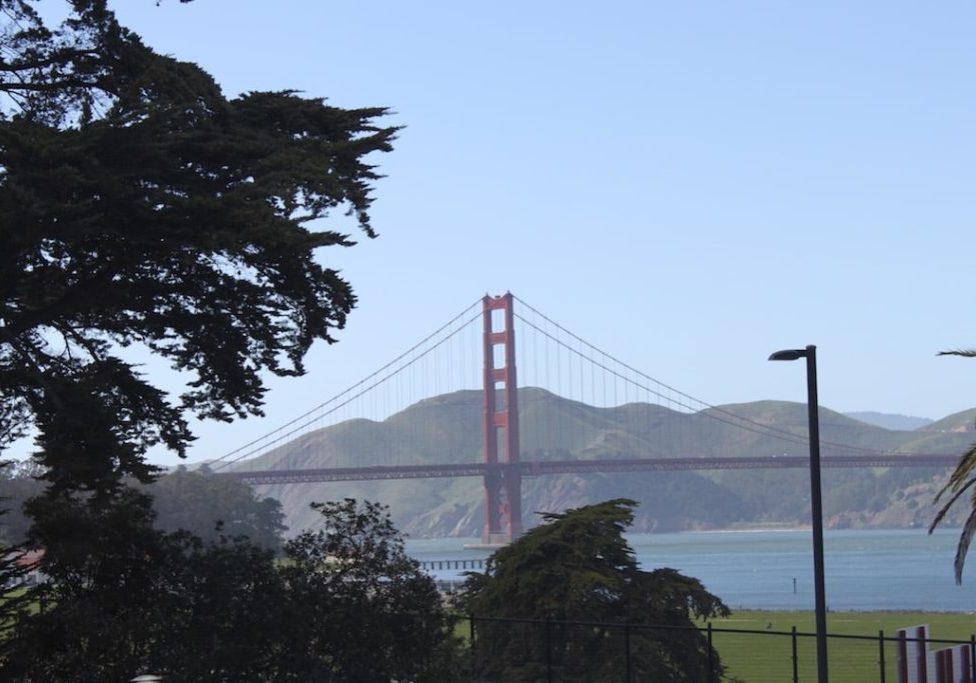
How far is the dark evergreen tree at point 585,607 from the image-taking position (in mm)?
30141

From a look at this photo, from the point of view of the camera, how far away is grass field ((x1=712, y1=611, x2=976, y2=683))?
4812 centimetres

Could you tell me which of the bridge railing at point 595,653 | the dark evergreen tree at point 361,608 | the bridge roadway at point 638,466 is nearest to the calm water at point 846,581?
the bridge roadway at point 638,466

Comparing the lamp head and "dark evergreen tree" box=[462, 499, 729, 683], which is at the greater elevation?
the lamp head

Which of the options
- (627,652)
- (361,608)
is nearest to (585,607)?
(627,652)

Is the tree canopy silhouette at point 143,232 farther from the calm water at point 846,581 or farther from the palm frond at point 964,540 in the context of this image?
the calm water at point 846,581

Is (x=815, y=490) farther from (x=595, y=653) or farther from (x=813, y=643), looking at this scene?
(x=813, y=643)

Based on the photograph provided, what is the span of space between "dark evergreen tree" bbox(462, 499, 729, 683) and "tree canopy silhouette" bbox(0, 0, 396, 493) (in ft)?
30.9

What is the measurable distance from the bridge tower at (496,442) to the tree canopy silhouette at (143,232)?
11812cm

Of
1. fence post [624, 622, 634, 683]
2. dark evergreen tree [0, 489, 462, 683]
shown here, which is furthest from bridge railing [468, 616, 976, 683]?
dark evergreen tree [0, 489, 462, 683]

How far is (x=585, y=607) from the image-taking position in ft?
107

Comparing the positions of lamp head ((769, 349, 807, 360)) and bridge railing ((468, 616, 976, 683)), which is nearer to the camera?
lamp head ((769, 349, 807, 360))

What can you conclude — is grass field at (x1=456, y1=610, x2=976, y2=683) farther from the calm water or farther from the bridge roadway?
the bridge roadway

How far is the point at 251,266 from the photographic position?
70.7 feet

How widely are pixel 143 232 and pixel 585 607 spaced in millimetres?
15180
